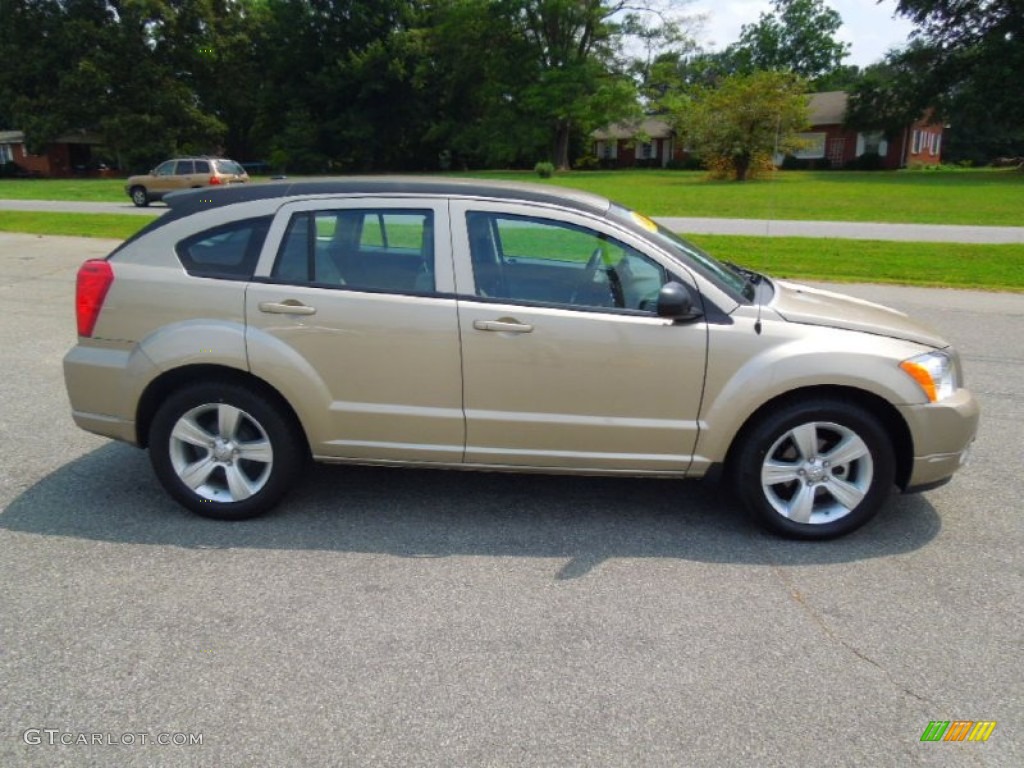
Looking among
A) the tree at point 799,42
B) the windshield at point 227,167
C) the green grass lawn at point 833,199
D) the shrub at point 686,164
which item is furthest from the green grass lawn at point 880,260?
the tree at point 799,42

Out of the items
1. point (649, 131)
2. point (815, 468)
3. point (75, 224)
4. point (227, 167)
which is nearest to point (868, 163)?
point (649, 131)

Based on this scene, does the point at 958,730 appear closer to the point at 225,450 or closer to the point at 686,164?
the point at 225,450

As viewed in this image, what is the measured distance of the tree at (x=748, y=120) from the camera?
38.8 metres

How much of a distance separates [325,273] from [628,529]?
6.75ft

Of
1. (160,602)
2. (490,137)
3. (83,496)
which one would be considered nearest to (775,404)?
(160,602)

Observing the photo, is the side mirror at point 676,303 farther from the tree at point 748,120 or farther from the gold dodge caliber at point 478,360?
the tree at point 748,120

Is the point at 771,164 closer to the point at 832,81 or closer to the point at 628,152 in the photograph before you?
the point at 628,152

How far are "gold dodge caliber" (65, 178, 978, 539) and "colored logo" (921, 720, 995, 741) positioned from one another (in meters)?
1.29

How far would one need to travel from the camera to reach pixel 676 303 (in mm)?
3561

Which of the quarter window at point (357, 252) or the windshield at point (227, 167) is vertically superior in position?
the windshield at point (227, 167)

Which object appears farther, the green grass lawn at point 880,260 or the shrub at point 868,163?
the shrub at point 868,163

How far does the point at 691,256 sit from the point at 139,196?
93.4 ft

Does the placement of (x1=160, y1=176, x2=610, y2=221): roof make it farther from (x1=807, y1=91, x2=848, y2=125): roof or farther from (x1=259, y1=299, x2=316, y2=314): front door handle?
(x1=807, y1=91, x2=848, y2=125): roof

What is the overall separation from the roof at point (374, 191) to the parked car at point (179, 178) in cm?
2598
